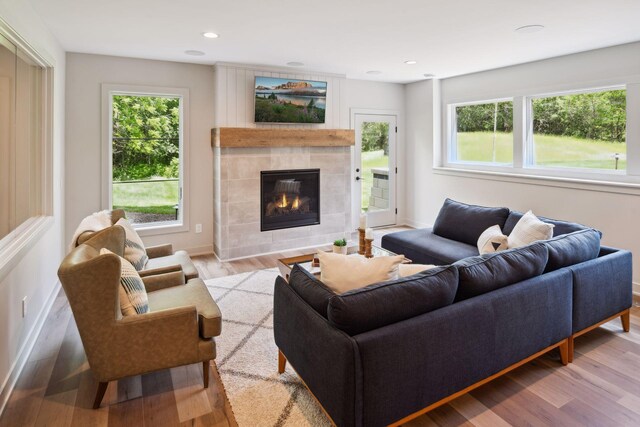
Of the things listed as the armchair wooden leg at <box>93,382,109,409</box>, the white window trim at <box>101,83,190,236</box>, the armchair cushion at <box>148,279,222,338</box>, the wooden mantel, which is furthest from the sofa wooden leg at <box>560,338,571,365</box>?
the white window trim at <box>101,83,190,236</box>

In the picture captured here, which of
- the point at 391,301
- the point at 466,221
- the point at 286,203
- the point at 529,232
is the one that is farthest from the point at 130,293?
the point at 286,203

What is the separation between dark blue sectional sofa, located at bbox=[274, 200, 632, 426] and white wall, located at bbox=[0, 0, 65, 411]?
1564 millimetres

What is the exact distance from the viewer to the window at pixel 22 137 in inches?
103

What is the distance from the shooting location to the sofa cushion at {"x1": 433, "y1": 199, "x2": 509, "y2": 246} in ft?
13.1

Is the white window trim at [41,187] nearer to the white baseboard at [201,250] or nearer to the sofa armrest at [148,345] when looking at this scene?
the sofa armrest at [148,345]

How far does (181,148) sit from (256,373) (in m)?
3.35

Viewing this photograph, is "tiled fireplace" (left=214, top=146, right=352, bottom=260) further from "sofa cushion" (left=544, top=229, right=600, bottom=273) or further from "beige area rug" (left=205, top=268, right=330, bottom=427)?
"sofa cushion" (left=544, top=229, right=600, bottom=273)

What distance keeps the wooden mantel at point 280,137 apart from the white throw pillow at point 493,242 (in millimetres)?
2663

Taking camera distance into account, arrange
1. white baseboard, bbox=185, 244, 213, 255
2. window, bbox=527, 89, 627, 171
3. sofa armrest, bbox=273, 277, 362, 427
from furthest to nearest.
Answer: white baseboard, bbox=185, 244, 213, 255 → window, bbox=527, 89, 627, 171 → sofa armrest, bbox=273, 277, 362, 427

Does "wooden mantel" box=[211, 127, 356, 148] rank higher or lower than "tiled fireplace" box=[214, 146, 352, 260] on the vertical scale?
higher

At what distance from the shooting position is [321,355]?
1826 millimetres

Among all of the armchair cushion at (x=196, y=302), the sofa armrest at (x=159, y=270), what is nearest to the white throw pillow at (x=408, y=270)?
the armchair cushion at (x=196, y=302)

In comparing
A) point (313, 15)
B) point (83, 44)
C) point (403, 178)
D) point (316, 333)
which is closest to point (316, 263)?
point (316, 333)

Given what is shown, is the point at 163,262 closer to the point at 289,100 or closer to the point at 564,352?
the point at 289,100
